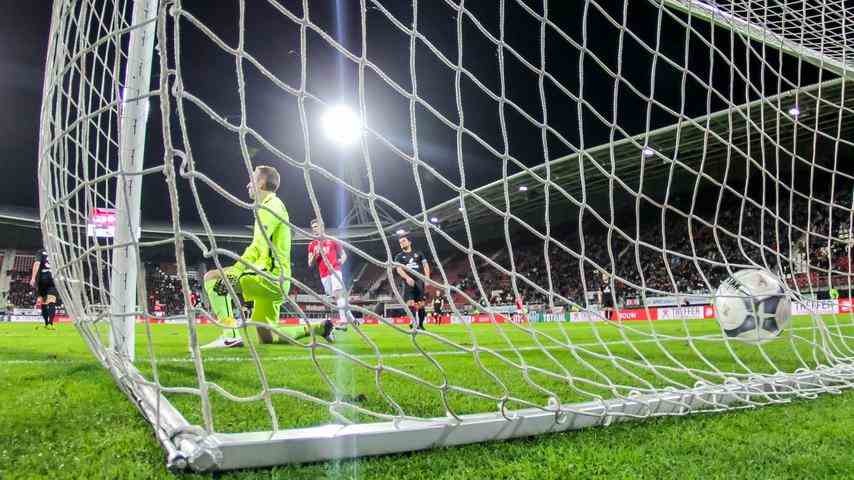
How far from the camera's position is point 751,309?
3068mm

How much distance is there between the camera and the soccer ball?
10.2 ft

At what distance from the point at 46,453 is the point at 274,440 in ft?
1.79

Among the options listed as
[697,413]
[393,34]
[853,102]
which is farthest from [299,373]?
[393,34]

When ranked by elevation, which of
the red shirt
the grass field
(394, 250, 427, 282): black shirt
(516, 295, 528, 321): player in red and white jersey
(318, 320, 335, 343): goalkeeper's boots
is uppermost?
the red shirt

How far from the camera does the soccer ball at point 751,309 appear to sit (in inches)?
A: 122

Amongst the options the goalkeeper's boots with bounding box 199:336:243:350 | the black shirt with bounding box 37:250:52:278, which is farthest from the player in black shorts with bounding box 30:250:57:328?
the goalkeeper's boots with bounding box 199:336:243:350

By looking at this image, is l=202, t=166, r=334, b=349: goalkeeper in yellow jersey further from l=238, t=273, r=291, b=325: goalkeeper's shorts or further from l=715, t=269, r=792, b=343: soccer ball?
l=715, t=269, r=792, b=343: soccer ball

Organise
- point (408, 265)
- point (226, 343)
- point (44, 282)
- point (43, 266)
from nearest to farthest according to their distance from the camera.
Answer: point (408, 265) → point (226, 343) → point (43, 266) → point (44, 282)

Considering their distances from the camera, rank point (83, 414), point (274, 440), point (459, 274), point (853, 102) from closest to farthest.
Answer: point (274, 440) < point (83, 414) < point (853, 102) < point (459, 274)

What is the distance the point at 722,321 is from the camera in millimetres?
3264

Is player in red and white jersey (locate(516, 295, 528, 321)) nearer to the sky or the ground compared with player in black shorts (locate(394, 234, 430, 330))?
nearer to the sky

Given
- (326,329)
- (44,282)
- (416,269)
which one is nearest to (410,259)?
(416,269)

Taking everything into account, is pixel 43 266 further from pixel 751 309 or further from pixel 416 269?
pixel 751 309

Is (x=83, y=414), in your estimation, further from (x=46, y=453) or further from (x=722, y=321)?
(x=722, y=321)
